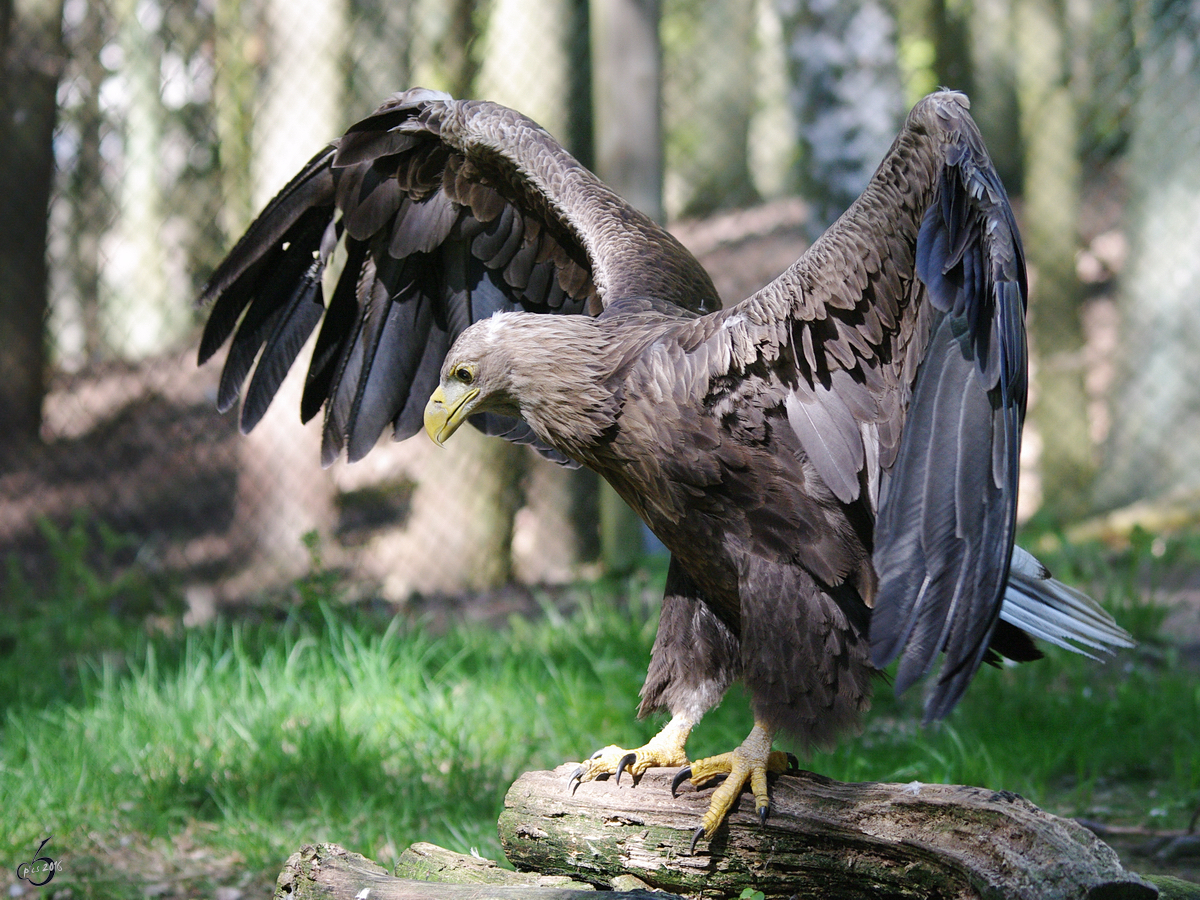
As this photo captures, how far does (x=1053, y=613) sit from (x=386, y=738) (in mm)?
1966

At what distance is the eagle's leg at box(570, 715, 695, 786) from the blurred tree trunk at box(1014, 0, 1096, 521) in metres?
5.17

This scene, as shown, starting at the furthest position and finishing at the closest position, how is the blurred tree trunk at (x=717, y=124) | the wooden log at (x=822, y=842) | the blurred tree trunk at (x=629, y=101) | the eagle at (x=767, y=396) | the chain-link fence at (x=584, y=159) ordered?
1. the blurred tree trunk at (x=717, y=124)
2. the chain-link fence at (x=584, y=159)
3. the blurred tree trunk at (x=629, y=101)
4. the eagle at (x=767, y=396)
5. the wooden log at (x=822, y=842)

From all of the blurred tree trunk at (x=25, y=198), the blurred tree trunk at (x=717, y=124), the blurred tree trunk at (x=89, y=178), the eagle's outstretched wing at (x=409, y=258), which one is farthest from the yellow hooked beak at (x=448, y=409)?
the blurred tree trunk at (x=717, y=124)

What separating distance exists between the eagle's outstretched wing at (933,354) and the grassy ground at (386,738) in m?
1.28

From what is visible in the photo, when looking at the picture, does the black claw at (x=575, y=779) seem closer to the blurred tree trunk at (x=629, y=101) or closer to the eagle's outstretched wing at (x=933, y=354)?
the eagle's outstretched wing at (x=933, y=354)

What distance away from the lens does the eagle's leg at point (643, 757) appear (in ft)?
8.31

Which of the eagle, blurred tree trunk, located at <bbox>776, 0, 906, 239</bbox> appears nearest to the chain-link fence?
blurred tree trunk, located at <bbox>776, 0, 906, 239</bbox>

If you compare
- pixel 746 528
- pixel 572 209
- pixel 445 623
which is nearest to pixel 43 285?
pixel 445 623

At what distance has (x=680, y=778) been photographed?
247 cm

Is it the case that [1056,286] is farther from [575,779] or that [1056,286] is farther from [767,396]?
[575,779]

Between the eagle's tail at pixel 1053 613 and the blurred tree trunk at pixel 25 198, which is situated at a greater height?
the blurred tree trunk at pixel 25 198

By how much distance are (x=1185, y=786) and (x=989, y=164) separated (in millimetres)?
2062

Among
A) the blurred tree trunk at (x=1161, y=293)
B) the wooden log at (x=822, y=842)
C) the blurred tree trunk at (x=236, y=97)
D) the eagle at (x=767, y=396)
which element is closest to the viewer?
the wooden log at (x=822, y=842)

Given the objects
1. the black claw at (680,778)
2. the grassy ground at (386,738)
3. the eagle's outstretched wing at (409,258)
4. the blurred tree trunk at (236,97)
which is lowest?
the grassy ground at (386,738)
